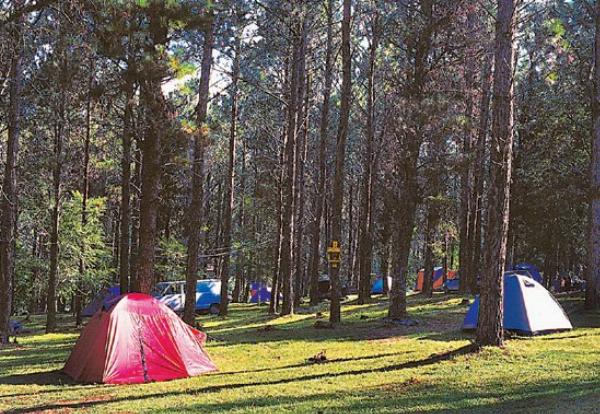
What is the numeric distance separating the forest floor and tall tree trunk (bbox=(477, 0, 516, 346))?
25.0 inches

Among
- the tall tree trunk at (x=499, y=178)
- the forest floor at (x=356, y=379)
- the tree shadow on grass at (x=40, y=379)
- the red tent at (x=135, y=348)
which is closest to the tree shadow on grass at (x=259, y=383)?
the forest floor at (x=356, y=379)

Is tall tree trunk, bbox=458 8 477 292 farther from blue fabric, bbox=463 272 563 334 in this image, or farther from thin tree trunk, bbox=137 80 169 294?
thin tree trunk, bbox=137 80 169 294

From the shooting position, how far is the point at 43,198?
1002 inches

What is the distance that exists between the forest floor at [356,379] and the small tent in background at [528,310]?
0.39 metres

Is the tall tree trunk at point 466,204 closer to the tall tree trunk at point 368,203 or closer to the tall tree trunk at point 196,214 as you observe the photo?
the tall tree trunk at point 368,203

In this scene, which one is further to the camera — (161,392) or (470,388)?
(161,392)

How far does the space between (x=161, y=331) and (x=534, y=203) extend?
18.9 meters

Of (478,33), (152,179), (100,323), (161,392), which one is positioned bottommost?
(161,392)

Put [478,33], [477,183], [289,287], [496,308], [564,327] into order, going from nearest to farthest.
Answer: [496,308] → [564,327] → [478,33] → [289,287] → [477,183]

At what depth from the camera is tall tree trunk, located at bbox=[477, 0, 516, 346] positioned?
990 cm

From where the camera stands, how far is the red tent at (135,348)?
10.2 m

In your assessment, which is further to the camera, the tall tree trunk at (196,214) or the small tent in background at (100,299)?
the small tent in background at (100,299)

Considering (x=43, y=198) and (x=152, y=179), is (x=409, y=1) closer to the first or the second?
(x=152, y=179)

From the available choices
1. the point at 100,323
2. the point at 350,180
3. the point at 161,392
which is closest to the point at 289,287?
the point at 100,323
